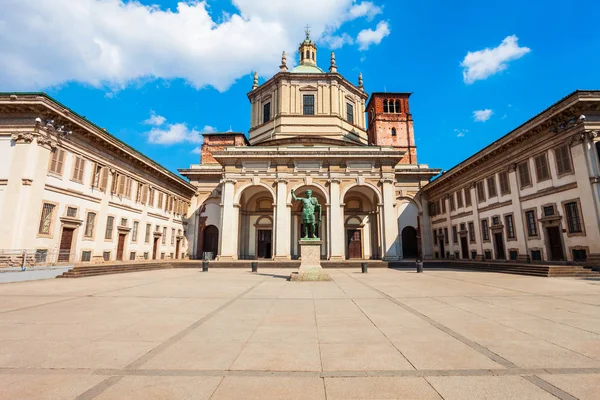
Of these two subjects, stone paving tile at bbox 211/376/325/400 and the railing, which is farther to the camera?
the railing

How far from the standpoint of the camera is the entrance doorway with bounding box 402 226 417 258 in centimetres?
3647

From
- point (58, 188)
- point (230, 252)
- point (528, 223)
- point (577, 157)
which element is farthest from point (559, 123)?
point (58, 188)

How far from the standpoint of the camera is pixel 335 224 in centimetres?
2959

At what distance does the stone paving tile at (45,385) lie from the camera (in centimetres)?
291

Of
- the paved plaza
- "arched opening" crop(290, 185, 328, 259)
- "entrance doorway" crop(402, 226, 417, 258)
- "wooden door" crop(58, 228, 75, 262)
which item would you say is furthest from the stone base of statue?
"entrance doorway" crop(402, 226, 417, 258)

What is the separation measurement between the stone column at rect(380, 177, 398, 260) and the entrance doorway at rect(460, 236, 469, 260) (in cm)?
708

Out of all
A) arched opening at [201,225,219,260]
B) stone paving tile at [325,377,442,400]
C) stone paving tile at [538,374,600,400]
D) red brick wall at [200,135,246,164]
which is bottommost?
stone paving tile at [325,377,442,400]

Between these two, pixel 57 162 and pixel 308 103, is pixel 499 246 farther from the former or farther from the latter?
pixel 57 162

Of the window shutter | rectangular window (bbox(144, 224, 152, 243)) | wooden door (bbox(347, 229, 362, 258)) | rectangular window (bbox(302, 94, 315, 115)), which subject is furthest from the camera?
rectangular window (bbox(302, 94, 315, 115))

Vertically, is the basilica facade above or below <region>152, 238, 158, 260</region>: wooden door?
above

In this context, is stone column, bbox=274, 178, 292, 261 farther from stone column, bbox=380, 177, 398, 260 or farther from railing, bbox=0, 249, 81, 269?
railing, bbox=0, 249, 81, 269

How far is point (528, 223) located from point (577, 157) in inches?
231

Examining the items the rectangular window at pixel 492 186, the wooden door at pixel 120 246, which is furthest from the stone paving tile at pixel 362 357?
the wooden door at pixel 120 246

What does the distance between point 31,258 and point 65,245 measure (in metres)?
2.94
